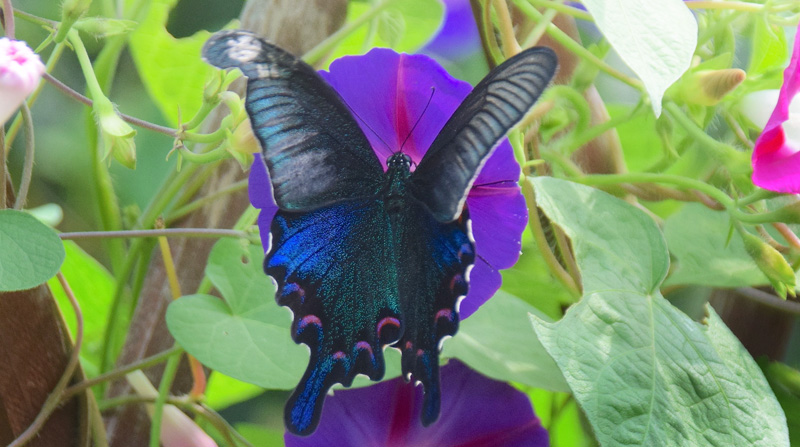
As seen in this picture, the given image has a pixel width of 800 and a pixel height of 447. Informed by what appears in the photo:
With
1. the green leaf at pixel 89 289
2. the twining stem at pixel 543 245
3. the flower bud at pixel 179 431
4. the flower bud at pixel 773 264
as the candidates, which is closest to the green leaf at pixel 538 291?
the twining stem at pixel 543 245

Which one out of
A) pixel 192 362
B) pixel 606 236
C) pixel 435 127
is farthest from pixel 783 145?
pixel 192 362

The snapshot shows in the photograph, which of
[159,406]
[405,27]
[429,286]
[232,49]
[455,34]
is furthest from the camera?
[455,34]

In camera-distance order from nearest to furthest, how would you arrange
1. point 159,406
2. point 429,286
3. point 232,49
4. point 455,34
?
point 232,49 < point 429,286 < point 159,406 < point 455,34

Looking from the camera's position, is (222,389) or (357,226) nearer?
(357,226)

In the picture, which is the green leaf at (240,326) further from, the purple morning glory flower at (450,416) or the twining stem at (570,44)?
the twining stem at (570,44)

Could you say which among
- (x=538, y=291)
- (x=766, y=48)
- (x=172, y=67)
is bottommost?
(x=538, y=291)

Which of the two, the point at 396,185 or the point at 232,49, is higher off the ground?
the point at 232,49

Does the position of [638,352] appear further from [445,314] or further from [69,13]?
[69,13]
